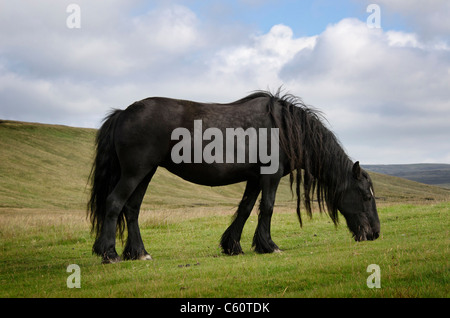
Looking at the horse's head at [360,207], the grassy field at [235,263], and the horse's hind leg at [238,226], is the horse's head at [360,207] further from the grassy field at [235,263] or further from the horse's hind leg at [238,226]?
the horse's hind leg at [238,226]

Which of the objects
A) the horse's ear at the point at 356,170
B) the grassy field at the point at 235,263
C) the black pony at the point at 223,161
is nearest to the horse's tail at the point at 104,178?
the black pony at the point at 223,161

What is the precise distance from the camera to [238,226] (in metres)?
9.70

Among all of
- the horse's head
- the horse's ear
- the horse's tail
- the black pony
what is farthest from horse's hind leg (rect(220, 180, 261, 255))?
the horse's tail

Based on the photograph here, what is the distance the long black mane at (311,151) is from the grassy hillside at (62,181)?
3309 centimetres

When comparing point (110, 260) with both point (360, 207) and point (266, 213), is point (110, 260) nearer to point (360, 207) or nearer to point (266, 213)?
point (266, 213)

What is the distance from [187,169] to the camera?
8984 millimetres

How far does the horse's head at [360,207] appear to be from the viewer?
973 centimetres

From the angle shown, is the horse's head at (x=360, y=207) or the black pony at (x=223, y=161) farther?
the horse's head at (x=360, y=207)

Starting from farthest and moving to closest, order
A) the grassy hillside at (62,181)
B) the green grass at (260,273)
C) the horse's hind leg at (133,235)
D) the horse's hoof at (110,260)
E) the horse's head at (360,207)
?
the grassy hillside at (62,181), the horse's head at (360,207), the horse's hind leg at (133,235), the horse's hoof at (110,260), the green grass at (260,273)

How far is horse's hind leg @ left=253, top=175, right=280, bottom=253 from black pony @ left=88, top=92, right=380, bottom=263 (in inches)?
0.9

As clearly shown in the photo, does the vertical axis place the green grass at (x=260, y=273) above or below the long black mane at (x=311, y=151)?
below
